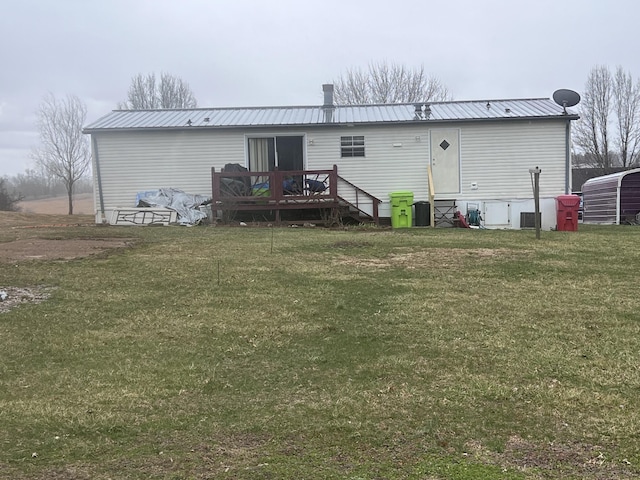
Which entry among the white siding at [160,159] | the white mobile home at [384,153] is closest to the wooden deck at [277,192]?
the white mobile home at [384,153]

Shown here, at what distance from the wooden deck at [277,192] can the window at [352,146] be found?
114 centimetres

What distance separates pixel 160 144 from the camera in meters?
15.5

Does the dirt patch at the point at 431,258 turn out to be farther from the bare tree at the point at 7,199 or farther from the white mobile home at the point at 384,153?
the bare tree at the point at 7,199

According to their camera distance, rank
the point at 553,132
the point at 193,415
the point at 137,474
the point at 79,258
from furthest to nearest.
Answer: the point at 553,132, the point at 79,258, the point at 193,415, the point at 137,474

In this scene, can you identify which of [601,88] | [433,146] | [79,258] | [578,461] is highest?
[601,88]

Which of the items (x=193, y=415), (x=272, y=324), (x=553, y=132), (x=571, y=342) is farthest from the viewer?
(x=553, y=132)

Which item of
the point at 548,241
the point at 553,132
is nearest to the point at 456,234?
the point at 548,241

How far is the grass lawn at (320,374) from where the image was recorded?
8.14 ft

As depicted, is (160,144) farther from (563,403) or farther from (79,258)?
(563,403)

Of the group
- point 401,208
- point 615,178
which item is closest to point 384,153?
point 401,208

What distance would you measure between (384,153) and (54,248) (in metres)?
9.38

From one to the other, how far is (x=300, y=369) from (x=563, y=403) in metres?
1.65

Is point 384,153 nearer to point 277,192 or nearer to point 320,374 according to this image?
point 277,192

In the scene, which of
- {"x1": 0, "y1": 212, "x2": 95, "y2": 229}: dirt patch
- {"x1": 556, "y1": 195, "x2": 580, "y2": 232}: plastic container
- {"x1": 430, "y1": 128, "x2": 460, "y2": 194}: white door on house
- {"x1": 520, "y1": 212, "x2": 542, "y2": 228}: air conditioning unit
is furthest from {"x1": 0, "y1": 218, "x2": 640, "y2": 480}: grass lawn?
{"x1": 430, "y1": 128, "x2": 460, "y2": 194}: white door on house
